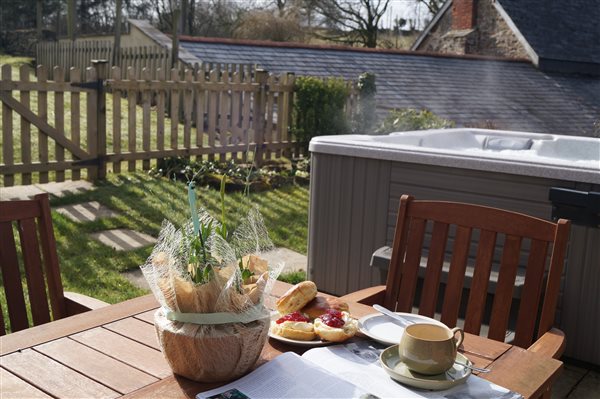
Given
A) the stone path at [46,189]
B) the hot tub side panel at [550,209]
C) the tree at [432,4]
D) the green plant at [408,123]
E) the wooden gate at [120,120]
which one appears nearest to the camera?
the hot tub side panel at [550,209]

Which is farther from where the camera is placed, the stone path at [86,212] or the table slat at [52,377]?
the stone path at [86,212]

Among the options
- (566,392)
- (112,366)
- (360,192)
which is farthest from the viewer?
(360,192)

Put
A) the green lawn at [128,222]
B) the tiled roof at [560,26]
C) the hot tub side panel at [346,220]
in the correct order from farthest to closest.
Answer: the tiled roof at [560,26] < the green lawn at [128,222] < the hot tub side panel at [346,220]

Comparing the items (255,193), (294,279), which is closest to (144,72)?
(255,193)

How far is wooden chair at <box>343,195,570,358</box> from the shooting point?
67.6 inches

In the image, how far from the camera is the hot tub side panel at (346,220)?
3.57 meters

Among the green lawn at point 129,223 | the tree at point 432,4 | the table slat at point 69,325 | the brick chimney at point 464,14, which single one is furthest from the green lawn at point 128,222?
the tree at point 432,4

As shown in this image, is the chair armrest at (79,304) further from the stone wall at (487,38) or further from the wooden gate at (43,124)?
the stone wall at (487,38)

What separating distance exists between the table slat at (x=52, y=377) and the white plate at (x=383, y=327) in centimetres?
56

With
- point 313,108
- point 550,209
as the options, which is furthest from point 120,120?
point 550,209

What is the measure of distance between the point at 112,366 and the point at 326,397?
0.45 meters

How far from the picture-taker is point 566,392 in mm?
2707

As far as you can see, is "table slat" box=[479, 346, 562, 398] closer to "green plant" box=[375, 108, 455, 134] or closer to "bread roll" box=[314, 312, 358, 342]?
"bread roll" box=[314, 312, 358, 342]

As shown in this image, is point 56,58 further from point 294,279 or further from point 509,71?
point 294,279
